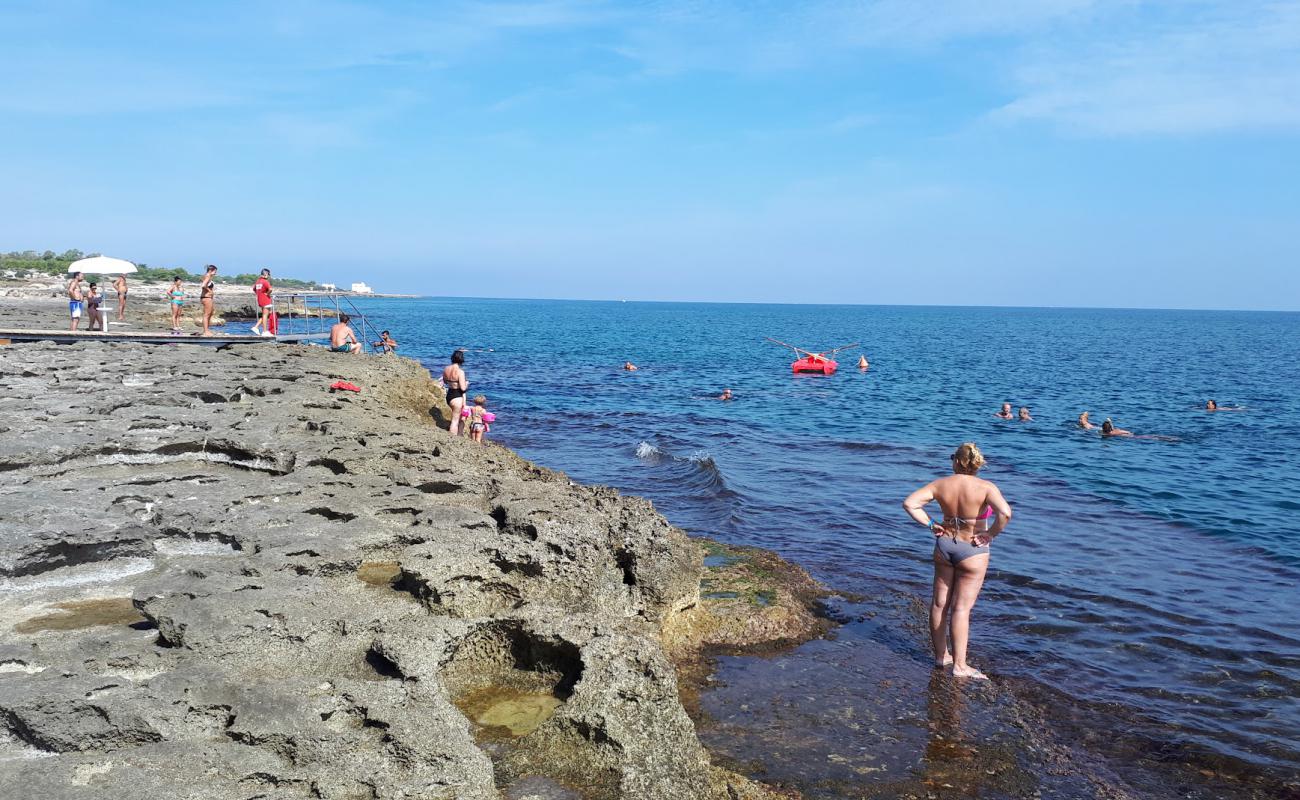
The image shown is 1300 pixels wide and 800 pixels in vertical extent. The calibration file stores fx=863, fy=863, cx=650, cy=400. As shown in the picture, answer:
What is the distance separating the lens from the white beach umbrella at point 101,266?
25.2 m

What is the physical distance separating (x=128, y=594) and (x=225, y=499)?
171 cm

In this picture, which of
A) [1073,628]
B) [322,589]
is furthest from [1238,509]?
[322,589]

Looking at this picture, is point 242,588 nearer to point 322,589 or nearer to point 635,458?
point 322,589

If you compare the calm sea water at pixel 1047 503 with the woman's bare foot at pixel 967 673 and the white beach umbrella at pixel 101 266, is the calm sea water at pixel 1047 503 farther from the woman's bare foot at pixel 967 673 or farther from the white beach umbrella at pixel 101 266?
the white beach umbrella at pixel 101 266

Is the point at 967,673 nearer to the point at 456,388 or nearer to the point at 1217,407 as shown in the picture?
the point at 456,388

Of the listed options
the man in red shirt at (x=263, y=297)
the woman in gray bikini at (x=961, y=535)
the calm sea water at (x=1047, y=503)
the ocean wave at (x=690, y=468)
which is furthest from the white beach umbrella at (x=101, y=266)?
the woman in gray bikini at (x=961, y=535)

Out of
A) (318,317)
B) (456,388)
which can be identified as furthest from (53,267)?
(456,388)

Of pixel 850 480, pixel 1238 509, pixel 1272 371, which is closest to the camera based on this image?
pixel 1238 509

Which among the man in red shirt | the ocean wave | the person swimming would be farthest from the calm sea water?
the man in red shirt

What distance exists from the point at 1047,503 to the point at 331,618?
1494 cm

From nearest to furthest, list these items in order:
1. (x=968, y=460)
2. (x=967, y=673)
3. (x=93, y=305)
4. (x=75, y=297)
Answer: (x=968, y=460) < (x=967, y=673) < (x=75, y=297) < (x=93, y=305)

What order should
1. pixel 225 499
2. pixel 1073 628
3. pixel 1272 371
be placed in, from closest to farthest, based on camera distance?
pixel 225 499 → pixel 1073 628 → pixel 1272 371

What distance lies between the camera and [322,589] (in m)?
6.18

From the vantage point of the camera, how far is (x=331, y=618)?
5734 millimetres
